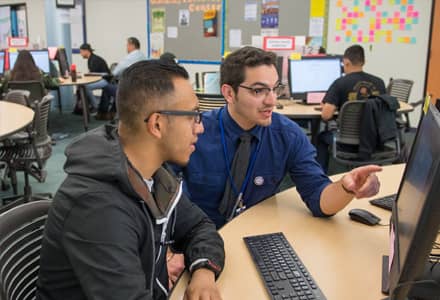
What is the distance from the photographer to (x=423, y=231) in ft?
2.37

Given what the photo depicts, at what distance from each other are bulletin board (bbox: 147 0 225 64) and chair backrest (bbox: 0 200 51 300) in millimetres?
6654

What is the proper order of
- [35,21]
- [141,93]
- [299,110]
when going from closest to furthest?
[141,93], [299,110], [35,21]

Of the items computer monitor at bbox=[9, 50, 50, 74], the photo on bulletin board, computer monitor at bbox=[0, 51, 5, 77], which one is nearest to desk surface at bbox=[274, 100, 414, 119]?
computer monitor at bbox=[9, 50, 50, 74]

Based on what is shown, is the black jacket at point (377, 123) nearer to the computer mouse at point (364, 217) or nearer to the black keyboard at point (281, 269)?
the computer mouse at point (364, 217)

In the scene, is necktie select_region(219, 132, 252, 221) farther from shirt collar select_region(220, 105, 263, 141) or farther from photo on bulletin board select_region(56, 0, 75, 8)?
photo on bulletin board select_region(56, 0, 75, 8)

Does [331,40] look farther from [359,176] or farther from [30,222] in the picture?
[30,222]

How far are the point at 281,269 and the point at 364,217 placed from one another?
0.48 m

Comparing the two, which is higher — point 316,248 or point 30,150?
point 316,248

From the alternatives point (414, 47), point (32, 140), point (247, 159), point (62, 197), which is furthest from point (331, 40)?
point (62, 197)

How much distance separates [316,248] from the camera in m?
1.35

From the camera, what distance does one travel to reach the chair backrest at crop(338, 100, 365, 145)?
3.55 m

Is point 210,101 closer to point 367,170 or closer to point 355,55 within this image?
point 355,55

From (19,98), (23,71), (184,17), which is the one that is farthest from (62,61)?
(19,98)

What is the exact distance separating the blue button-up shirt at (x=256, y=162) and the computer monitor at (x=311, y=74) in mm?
2554
